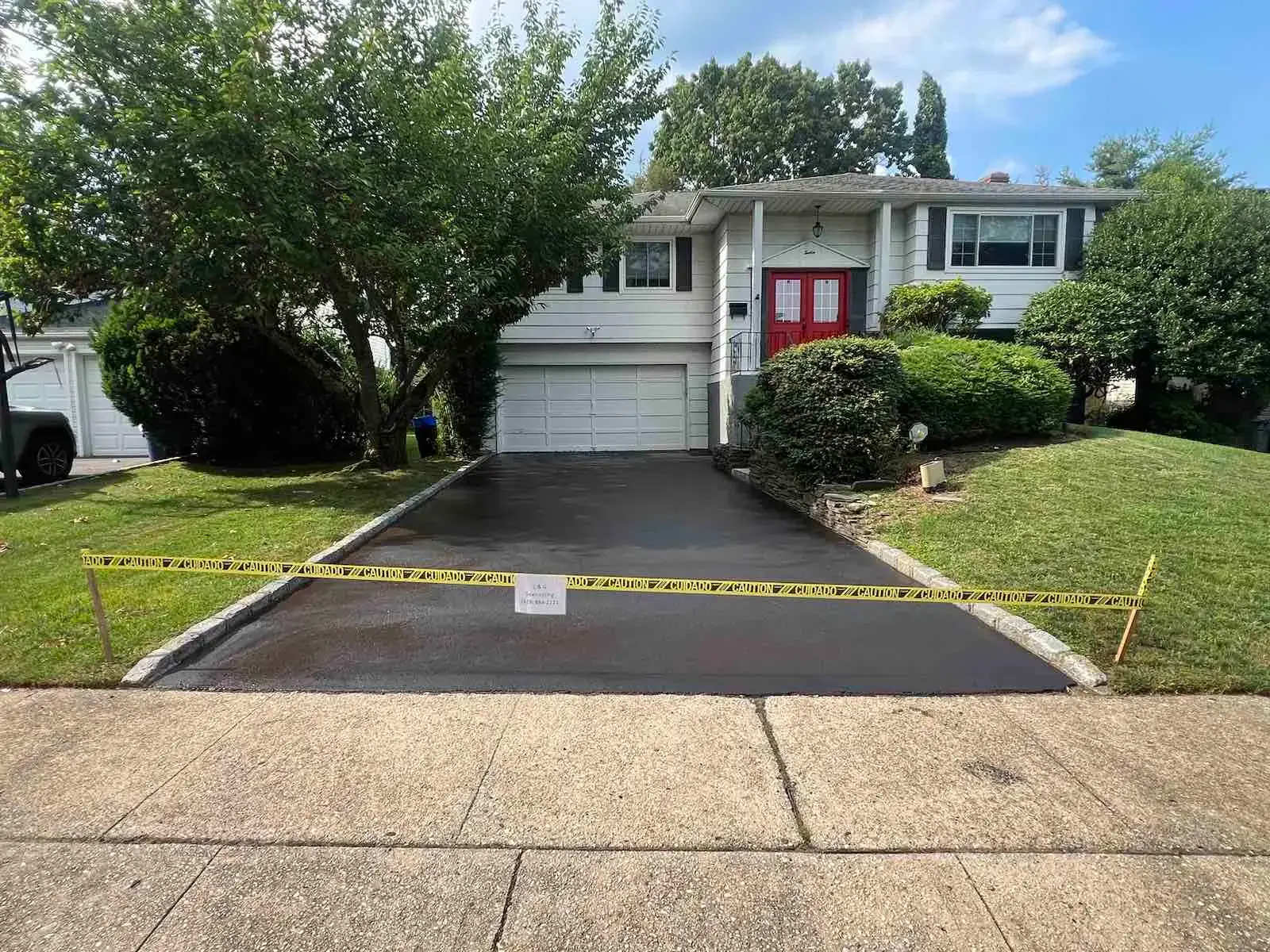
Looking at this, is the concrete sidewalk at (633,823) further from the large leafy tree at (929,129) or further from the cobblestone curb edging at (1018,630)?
the large leafy tree at (929,129)

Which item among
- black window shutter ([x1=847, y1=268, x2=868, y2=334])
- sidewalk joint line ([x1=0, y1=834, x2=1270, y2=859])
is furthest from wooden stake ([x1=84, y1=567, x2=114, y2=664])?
black window shutter ([x1=847, y1=268, x2=868, y2=334])

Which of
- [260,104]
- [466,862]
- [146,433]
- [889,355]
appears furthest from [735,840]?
[146,433]

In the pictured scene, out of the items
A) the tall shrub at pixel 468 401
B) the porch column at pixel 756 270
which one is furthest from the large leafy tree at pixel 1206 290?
the tall shrub at pixel 468 401

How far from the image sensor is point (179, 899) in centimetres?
243

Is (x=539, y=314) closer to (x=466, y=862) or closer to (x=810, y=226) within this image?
(x=810, y=226)

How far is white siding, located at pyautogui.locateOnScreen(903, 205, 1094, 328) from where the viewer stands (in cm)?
1564

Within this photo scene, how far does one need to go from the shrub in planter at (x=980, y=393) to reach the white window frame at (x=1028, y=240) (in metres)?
5.58

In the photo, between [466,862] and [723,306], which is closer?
[466,862]

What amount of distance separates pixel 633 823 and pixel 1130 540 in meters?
6.05

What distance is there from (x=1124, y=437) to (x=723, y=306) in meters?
8.25

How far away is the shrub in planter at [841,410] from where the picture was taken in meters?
9.22

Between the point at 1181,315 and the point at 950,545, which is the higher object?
the point at 1181,315

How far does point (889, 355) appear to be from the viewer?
945 centimetres

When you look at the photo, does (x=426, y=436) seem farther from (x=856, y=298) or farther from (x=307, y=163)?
(x=856, y=298)
